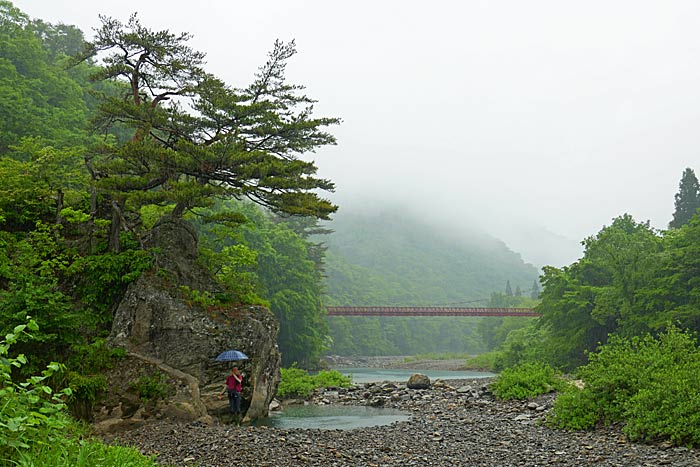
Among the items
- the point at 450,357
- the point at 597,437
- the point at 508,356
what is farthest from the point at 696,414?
the point at 450,357

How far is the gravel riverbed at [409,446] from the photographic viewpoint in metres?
10.2

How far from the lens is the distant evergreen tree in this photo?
42188 mm

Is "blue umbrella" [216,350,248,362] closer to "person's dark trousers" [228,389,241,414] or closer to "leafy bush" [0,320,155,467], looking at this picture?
"person's dark trousers" [228,389,241,414]

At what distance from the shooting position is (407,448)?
40.7ft

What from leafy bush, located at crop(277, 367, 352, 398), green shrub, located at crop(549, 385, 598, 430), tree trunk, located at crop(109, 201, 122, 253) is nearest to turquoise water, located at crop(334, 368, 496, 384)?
leafy bush, located at crop(277, 367, 352, 398)

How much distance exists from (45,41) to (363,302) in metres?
97.4

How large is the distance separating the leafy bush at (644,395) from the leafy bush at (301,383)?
46.0ft

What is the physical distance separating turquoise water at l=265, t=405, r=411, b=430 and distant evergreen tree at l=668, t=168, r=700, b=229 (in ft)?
105

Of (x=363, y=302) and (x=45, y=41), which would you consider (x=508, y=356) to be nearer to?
(x=45, y=41)

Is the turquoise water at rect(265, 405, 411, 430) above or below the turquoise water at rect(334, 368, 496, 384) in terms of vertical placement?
above

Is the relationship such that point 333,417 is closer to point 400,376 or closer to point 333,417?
point 333,417

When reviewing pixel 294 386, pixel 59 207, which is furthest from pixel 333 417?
pixel 59 207

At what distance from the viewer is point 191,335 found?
54.4ft

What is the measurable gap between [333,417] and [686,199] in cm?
3596
